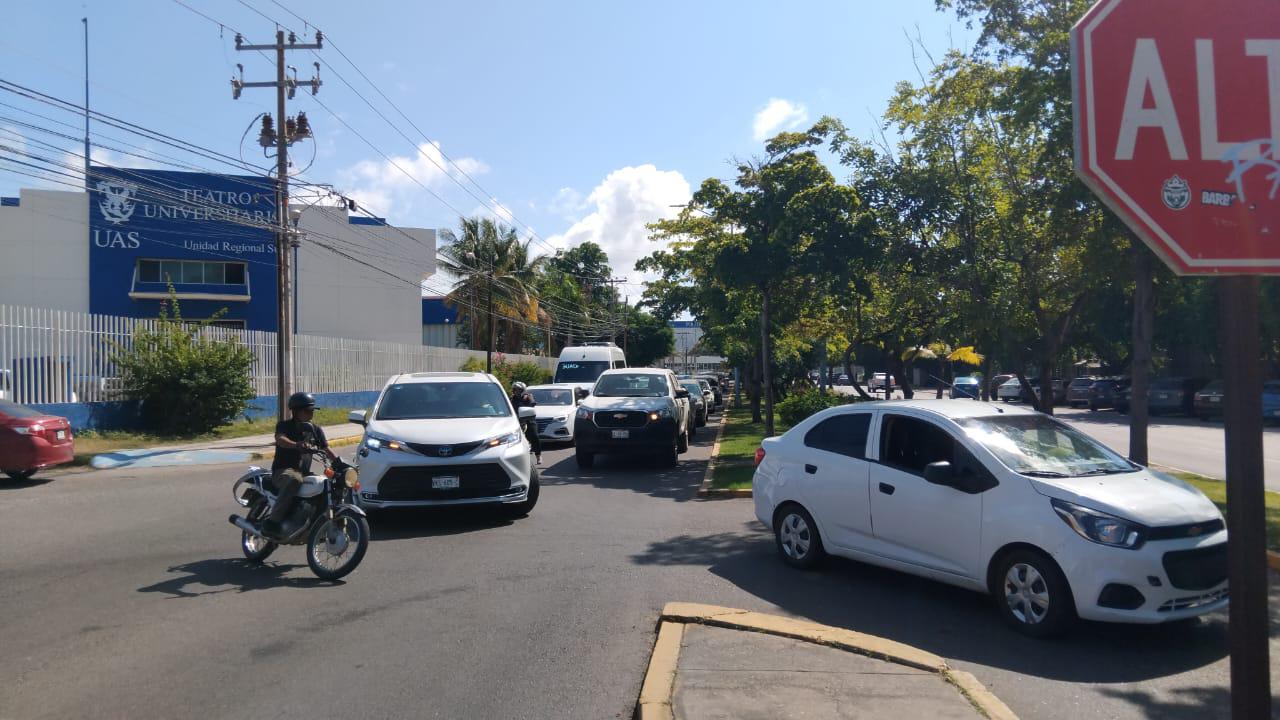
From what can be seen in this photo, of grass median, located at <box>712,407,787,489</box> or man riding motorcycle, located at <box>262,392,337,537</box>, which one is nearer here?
man riding motorcycle, located at <box>262,392,337,537</box>

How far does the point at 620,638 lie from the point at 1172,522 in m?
3.63

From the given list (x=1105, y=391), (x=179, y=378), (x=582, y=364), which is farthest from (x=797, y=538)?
(x=1105, y=391)

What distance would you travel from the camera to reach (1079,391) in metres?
40.3

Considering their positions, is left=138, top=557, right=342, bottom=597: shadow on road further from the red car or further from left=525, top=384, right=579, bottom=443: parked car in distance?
left=525, top=384, right=579, bottom=443: parked car in distance

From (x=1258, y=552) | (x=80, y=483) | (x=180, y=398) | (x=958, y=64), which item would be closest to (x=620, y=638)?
(x=1258, y=552)

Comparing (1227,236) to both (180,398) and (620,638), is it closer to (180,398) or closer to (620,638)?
(620,638)

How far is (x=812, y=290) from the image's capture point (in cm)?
1898

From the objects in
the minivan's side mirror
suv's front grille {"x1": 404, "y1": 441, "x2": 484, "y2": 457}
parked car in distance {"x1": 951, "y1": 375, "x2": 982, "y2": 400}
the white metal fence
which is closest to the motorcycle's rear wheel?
suv's front grille {"x1": 404, "y1": 441, "x2": 484, "y2": 457}

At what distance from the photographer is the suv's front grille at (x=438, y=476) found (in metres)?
10.0

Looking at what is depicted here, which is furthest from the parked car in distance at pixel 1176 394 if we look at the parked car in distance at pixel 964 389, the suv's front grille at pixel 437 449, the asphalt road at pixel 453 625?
the suv's front grille at pixel 437 449

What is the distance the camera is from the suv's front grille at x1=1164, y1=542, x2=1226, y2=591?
591 centimetres

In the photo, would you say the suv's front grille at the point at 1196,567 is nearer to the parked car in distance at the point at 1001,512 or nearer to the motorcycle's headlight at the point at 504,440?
the parked car in distance at the point at 1001,512

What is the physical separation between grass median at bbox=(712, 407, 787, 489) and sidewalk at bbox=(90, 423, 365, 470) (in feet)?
22.8

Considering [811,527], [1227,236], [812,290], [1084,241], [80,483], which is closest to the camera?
[1227,236]
